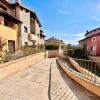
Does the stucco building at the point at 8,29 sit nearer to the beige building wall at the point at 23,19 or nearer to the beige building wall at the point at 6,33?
the beige building wall at the point at 6,33

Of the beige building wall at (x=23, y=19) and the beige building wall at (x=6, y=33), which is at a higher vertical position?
the beige building wall at (x=23, y=19)

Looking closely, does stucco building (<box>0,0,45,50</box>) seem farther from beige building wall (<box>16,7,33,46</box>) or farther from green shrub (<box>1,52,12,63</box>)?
green shrub (<box>1,52,12,63</box>)

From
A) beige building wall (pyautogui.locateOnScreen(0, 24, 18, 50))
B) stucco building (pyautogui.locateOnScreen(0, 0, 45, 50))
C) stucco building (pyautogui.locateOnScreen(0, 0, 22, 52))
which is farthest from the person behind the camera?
stucco building (pyautogui.locateOnScreen(0, 0, 45, 50))

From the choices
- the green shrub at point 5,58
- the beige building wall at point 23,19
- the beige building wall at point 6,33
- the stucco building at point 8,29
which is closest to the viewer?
the green shrub at point 5,58

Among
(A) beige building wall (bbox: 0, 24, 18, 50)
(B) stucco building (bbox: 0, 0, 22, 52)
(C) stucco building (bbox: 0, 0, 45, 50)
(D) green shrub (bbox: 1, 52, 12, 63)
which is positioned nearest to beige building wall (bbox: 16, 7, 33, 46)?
(C) stucco building (bbox: 0, 0, 45, 50)

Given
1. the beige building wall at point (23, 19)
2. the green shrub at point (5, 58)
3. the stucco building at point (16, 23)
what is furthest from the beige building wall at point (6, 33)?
the beige building wall at point (23, 19)

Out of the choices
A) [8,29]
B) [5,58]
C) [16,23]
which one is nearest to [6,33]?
[8,29]

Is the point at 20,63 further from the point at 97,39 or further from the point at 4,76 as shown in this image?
the point at 97,39

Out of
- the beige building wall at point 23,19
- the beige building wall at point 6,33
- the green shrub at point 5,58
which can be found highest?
the beige building wall at point 23,19

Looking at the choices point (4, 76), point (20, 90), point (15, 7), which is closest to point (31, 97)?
point (20, 90)

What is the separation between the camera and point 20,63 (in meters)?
13.9

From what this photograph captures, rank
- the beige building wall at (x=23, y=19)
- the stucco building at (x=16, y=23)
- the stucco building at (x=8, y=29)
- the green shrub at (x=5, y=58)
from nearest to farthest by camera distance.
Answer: the green shrub at (x=5, y=58) → the stucco building at (x=8, y=29) → the stucco building at (x=16, y=23) → the beige building wall at (x=23, y=19)

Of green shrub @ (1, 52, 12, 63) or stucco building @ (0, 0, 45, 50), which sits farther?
stucco building @ (0, 0, 45, 50)

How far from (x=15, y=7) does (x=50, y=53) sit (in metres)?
13.2
